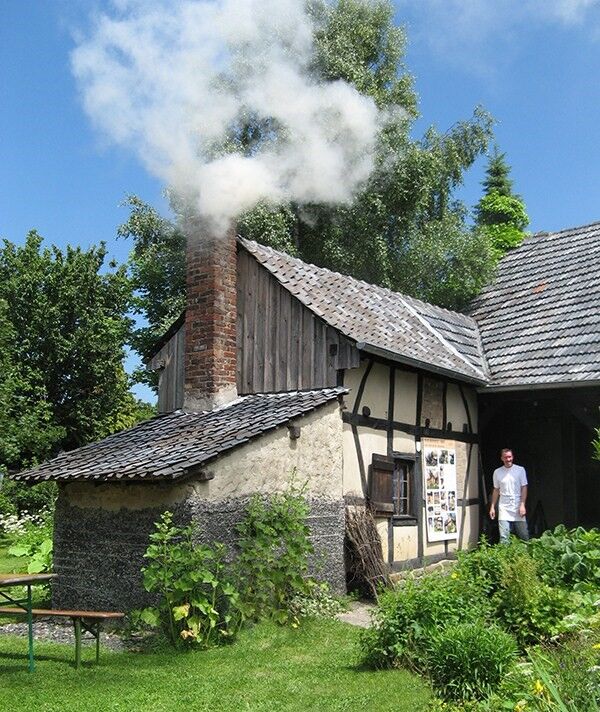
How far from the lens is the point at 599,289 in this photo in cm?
1413

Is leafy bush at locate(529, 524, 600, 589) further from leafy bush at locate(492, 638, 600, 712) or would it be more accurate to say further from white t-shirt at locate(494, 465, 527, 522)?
white t-shirt at locate(494, 465, 527, 522)

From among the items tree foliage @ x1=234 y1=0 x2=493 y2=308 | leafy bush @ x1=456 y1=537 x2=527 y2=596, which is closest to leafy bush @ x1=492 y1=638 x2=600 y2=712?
leafy bush @ x1=456 y1=537 x2=527 y2=596

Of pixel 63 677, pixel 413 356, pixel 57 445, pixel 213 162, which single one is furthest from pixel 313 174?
pixel 57 445

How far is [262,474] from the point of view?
8992 millimetres

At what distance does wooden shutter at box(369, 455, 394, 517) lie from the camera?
10695 mm

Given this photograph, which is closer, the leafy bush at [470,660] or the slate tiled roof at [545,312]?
the leafy bush at [470,660]

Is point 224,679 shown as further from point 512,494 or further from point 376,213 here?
point 376,213

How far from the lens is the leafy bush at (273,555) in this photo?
8.34 m

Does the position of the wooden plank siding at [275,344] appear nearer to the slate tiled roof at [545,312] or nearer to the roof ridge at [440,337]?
the roof ridge at [440,337]

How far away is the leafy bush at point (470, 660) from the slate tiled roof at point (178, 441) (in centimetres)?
305

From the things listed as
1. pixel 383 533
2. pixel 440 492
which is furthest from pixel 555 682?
pixel 440 492

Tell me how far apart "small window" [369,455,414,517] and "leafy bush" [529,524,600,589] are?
273 centimetres

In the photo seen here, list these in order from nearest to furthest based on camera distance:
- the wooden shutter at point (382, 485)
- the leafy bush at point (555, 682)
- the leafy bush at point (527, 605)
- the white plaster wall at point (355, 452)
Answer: the leafy bush at point (555, 682) < the leafy bush at point (527, 605) < the white plaster wall at point (355, 452) < the wooden shutter at point (382, 485)

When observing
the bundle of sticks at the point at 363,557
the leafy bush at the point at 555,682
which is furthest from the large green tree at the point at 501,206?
the leafy bush at the point at 555,682
